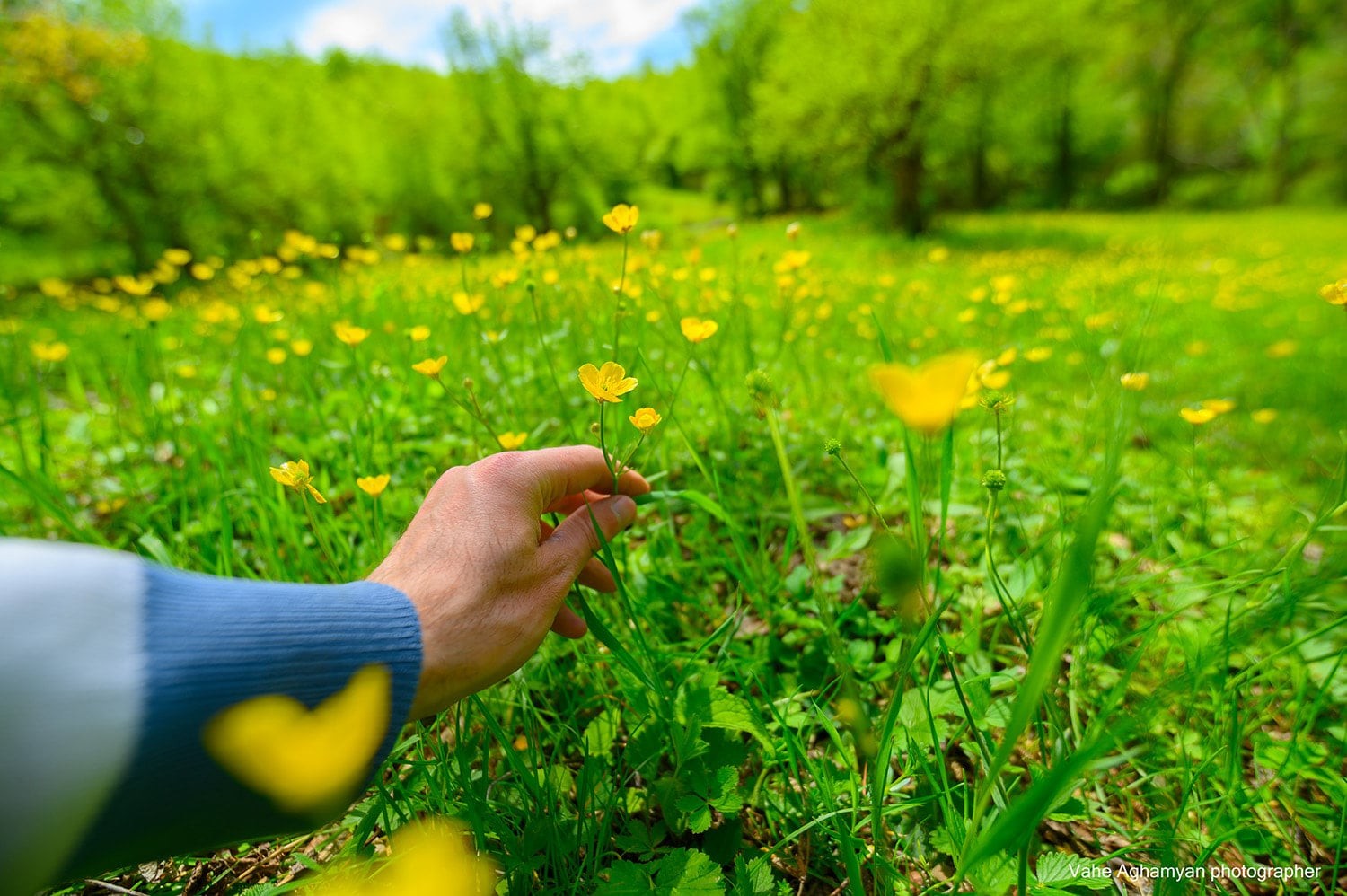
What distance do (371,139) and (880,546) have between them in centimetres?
1894

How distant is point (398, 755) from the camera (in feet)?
3.22

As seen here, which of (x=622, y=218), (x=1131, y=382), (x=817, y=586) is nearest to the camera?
(x=817, y=586)

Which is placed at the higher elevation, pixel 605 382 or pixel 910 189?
pixel 910 189

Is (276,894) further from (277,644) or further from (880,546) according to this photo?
(880,546)

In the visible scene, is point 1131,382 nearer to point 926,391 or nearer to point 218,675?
point 926,391

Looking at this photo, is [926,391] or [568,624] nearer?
[926,391]

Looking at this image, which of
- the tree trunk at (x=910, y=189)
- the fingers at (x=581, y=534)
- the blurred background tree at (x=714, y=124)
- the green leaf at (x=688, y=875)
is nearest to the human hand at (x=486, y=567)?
the fingers at (x=581, y=534)

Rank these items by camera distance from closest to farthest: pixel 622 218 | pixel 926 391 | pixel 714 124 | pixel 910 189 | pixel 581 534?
pixel 926 391
pixel 581 534
pixel 622 218
pixel 910 189
pixel 714 124

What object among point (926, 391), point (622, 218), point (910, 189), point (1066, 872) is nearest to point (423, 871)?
point (926, 391)

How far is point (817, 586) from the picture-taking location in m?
0.68

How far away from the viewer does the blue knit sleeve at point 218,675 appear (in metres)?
0.48

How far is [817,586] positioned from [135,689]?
0.62 m

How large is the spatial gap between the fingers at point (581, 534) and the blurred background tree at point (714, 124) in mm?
4323

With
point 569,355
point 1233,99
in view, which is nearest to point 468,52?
point 569,355
